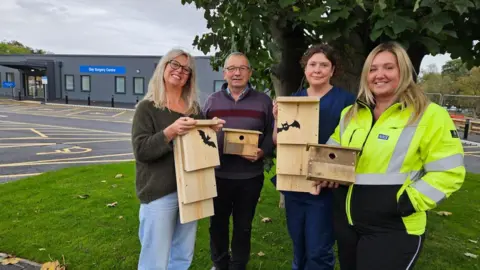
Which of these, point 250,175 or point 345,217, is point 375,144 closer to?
point 345,217

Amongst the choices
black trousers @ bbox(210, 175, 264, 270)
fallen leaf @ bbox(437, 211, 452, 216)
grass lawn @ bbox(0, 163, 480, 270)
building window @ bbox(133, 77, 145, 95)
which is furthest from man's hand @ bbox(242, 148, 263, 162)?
building window @ bbox(133, 77, 145, 95)

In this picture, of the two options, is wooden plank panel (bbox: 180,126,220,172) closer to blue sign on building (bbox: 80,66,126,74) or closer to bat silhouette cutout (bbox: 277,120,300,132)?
bat silhouette cutout (bbox: 277,120,300,132)

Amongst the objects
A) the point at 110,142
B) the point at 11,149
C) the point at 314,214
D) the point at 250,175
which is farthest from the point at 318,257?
the point at 110,142

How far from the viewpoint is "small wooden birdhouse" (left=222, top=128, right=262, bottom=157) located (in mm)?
2643

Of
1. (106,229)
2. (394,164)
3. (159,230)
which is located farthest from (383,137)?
(106,229)

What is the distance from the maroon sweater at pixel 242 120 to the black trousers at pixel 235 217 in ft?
0.25

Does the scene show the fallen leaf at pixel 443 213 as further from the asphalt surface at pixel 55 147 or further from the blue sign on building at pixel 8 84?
the blue sign on building at pixel 8 84

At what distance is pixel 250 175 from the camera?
283cm

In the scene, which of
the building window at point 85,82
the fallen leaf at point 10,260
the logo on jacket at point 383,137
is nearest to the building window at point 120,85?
the building window at point 85,82

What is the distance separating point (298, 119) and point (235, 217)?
1074mm

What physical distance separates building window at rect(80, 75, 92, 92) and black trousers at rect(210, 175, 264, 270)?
33.8 metres

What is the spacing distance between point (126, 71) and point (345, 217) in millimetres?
32509

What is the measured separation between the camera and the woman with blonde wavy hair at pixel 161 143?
7.48ft

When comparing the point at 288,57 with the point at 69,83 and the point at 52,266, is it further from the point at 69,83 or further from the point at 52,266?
the point at 69,83
